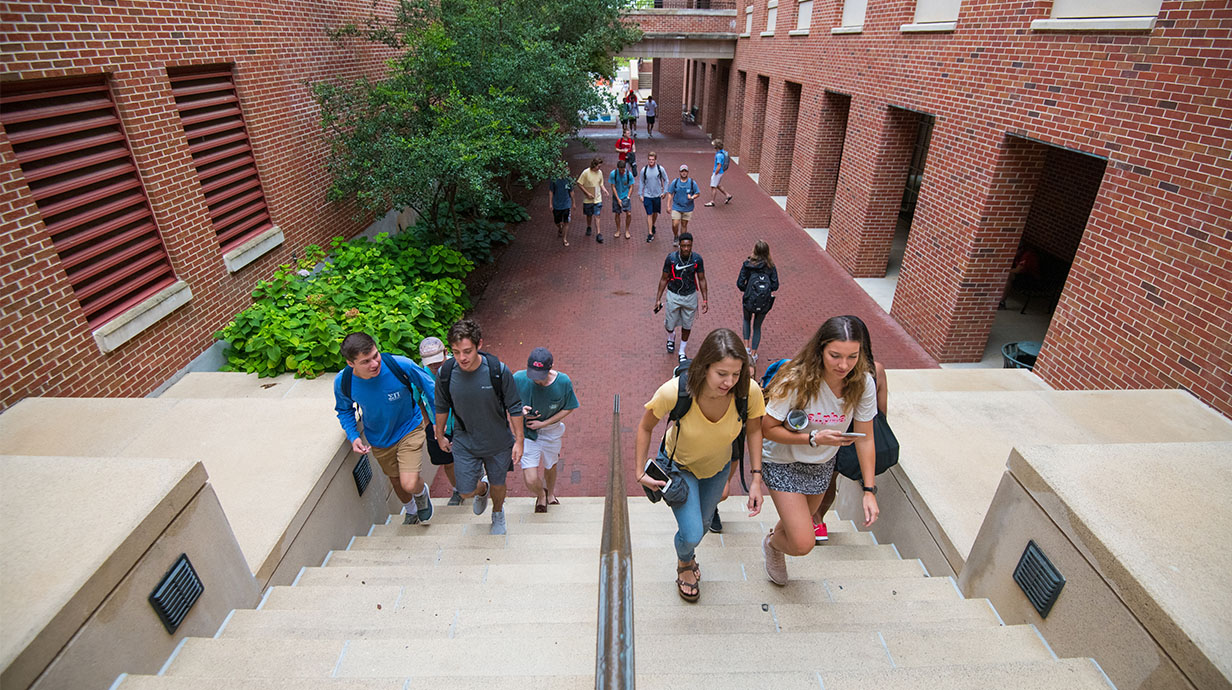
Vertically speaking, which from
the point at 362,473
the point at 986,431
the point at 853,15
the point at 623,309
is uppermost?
the point at 853,15

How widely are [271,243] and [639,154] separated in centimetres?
1690

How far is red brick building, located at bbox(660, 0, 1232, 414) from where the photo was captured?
4.57 metres

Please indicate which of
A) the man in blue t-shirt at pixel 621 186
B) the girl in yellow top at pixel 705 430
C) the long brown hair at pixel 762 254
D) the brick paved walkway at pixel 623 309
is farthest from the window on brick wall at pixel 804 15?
the girl in yellow top at pixel 705 430

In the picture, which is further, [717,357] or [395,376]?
[395,376]

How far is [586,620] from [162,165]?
5.96m

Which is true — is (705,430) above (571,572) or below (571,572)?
above

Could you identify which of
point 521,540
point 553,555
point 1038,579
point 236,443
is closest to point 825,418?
point 1038,579

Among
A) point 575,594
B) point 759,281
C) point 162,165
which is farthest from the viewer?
point 759,281

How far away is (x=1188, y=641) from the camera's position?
2.06 metres

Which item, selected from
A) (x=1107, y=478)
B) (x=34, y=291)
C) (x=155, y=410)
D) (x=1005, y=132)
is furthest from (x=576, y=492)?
(x=1005, y=132)

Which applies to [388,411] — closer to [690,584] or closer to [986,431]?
[690,584]

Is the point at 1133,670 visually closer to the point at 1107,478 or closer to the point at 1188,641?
the point at 1188,641

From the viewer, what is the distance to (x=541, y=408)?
433 centimetres

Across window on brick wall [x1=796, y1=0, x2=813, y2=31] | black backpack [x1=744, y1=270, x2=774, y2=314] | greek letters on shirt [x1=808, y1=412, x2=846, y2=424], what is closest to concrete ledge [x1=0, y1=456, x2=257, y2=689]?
greek letters on shirt [x1=808, y1=412, x2=846, y2=424]
